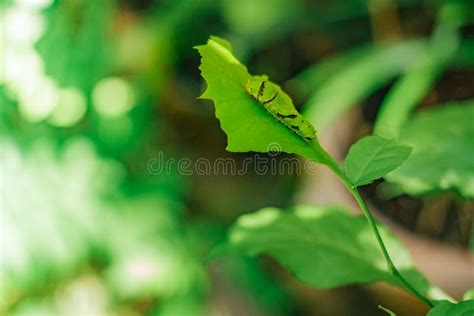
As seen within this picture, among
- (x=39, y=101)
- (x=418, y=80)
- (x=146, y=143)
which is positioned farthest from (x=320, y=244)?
(x=146, y=143)

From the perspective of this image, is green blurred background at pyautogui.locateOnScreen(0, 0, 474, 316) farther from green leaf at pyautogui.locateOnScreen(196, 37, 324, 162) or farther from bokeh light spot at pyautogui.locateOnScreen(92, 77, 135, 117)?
green leaf at pyautogui.locateOnScreen(196, 37, 324, 162)

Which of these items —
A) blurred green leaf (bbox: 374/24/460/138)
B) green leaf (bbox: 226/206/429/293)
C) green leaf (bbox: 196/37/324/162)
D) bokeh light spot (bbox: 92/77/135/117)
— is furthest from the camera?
bokeh light spot (bbox: 92/77/135/117)

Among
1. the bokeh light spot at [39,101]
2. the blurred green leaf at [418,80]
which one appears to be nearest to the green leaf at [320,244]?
the blurred green leaf at [418,80]

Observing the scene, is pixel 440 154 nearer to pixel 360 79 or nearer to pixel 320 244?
pixel 320 244

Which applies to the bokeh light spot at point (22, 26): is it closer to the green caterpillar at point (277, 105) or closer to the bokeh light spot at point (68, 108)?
the bokeh light spot at point (68, 108)

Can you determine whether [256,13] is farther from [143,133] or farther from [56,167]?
[56,167]

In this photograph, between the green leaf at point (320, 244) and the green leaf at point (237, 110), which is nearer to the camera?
the green leaf at point (237, 110)

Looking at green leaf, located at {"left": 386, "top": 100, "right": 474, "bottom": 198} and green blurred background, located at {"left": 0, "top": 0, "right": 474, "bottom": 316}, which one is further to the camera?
green blurred background, located at {"left": 0, "top": 0, "right": 474, "bottom": 316}

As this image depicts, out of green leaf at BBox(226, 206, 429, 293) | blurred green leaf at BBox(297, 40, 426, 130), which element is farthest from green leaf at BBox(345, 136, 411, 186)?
blurred green leaf at BBox(297, 40, 426, 130)
